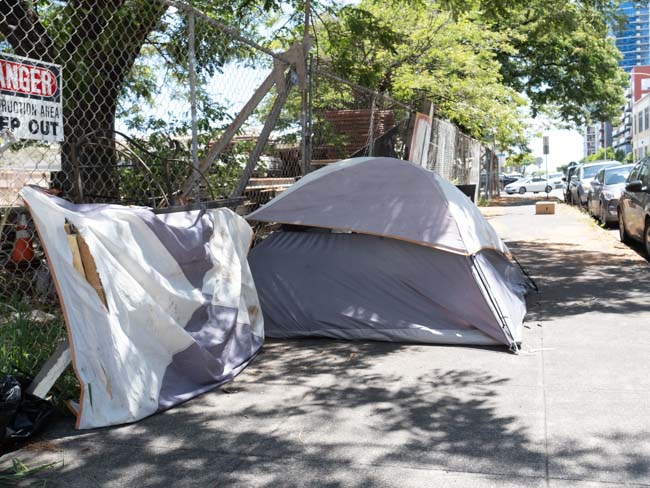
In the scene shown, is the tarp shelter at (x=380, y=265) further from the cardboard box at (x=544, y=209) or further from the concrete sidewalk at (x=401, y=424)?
the cardboard box at (x=544, y=209)

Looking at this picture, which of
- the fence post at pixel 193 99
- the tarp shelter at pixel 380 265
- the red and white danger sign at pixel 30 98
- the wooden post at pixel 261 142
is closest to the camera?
the red and white danger sign at pixel 30 98

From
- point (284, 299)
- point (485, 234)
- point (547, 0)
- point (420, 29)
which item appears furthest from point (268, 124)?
point (420, 29)

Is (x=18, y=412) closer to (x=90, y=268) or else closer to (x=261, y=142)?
(x=90, y=268)

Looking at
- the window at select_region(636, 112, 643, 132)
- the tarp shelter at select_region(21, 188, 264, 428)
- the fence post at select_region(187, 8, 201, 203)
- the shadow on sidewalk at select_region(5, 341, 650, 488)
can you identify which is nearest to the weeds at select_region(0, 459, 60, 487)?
the shadow on sidewalk at select_region(5, 341, 650, 488)

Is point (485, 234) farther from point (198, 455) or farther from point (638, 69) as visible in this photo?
point (638, 69)

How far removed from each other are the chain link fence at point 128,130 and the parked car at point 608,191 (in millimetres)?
9518

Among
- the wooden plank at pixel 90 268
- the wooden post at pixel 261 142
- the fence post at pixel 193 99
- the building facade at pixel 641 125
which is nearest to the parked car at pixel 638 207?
the wooden post at pixel 261 142

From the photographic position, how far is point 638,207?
1080cm

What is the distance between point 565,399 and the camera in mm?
4434

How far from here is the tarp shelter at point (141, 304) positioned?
13.0ft

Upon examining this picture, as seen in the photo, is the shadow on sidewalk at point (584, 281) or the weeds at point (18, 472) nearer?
the weeds at point (18, 472)

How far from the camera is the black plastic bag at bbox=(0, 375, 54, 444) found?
372cm

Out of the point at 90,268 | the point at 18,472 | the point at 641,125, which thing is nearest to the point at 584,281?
the point at 90,268

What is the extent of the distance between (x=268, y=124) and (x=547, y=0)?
18.6 feet
